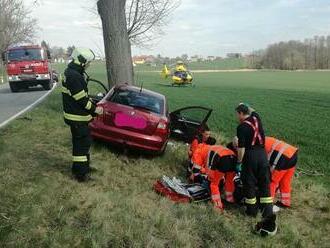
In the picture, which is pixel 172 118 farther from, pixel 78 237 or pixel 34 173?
pixel 78 237

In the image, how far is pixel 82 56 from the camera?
23.1 feet

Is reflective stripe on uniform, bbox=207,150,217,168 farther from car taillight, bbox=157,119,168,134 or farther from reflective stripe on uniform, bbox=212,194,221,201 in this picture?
car taillight, bbox=157,119,168,134

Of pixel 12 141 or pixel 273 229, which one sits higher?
pixel 12 141

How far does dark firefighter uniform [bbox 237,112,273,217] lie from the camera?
6.75m

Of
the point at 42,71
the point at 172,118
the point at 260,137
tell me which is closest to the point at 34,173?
the point at 260,137

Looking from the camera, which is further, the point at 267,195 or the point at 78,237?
the point at 267,195

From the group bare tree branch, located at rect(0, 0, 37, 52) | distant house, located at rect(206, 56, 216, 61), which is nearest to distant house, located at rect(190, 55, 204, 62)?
distant house, located at rect(206, 56, 216, 61)

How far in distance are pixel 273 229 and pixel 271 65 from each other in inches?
4442

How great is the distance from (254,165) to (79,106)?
259cm

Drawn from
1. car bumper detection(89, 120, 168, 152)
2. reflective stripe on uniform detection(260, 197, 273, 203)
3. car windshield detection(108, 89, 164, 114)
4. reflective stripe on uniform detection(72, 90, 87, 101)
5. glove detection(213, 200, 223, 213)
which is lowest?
glove detection(213, 200, 223, 213)

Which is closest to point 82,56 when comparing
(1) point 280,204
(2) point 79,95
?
(2) point 79,95

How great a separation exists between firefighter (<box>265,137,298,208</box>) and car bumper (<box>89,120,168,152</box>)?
2294mm

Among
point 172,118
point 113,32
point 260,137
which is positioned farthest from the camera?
point 113,32

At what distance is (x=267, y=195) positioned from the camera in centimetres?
691
